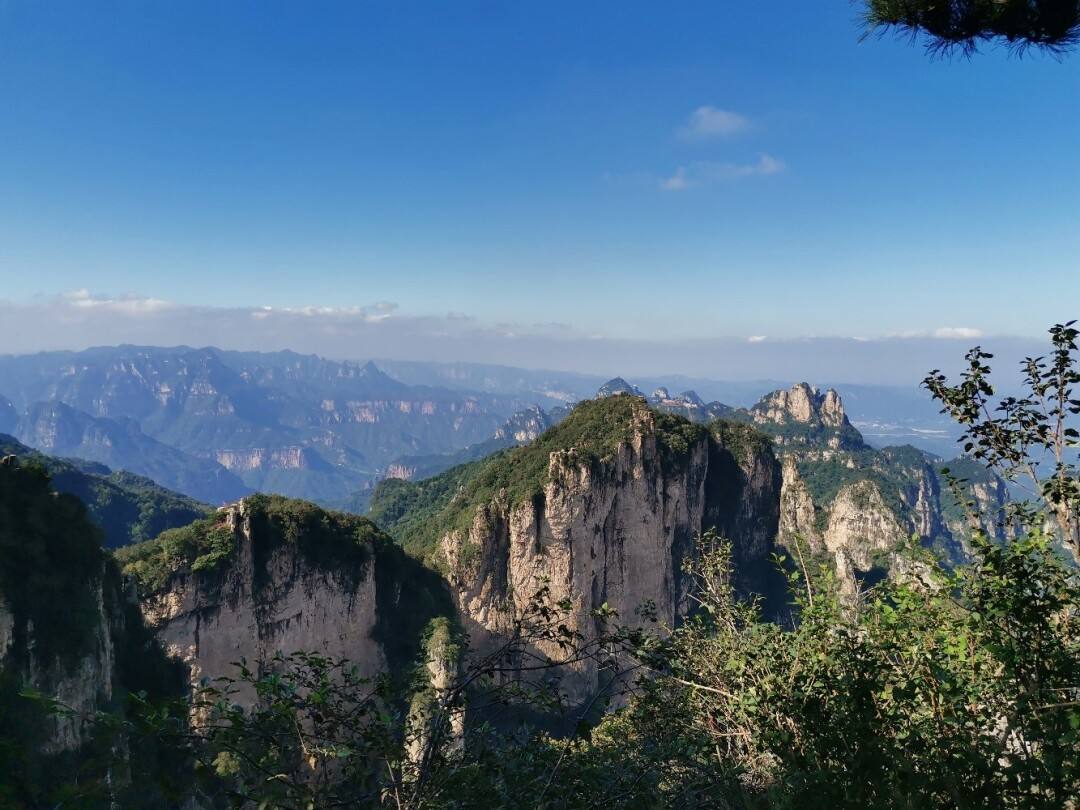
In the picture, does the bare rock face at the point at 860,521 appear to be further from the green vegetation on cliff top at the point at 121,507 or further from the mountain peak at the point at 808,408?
the green vegetation on cliff top at the point at 121,507

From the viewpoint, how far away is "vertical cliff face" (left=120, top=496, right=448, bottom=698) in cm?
2508

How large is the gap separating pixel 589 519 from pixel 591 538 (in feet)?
4.93

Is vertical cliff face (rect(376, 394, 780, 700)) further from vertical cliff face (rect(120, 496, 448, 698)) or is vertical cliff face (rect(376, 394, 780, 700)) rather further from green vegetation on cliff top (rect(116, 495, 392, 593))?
green vegetation on cliff top (rect(116, 495, 392, 593))

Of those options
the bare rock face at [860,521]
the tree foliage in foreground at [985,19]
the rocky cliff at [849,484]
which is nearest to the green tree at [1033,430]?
the tree foliage in foreground at [985,19]

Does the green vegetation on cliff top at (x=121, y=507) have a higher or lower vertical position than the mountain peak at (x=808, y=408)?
lower

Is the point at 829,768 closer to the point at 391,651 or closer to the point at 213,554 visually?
the point at 213,554

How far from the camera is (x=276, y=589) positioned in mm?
28141

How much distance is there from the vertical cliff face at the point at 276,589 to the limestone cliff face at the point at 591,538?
5.58m

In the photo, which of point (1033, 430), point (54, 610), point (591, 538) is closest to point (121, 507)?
point (591, 538)

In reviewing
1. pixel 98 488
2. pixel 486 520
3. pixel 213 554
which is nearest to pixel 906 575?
pixel 213 554

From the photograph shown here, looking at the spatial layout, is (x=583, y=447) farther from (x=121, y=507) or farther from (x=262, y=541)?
(x=121, y=507)

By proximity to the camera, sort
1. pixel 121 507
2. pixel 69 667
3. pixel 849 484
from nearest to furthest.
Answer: pixel 69 667, pixel 121 507, pixel 849 484

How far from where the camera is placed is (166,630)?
24.5 meters

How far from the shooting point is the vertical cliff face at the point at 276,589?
82.3ft
